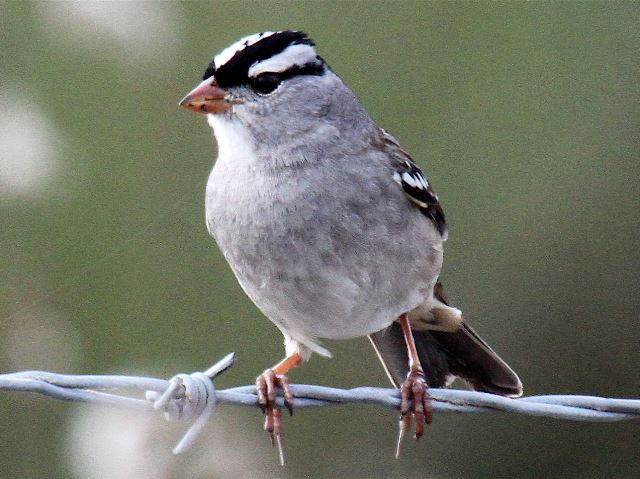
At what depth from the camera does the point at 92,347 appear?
5.23 m

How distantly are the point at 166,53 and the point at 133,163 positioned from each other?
50cm

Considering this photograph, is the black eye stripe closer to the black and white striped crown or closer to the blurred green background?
the black and white striped crown

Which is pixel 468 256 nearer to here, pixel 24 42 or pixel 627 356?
pixel 627 356

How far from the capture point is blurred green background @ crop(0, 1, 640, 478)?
5199 mm

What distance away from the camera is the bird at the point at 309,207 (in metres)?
3.56

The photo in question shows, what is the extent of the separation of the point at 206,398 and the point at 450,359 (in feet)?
5.69

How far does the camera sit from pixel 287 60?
12.7 feet

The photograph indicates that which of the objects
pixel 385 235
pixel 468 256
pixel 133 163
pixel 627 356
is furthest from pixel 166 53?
pixel 627 356

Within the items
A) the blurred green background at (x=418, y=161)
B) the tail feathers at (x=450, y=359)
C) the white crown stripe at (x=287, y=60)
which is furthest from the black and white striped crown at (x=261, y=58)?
the blurred green background at (x=418, y=161)

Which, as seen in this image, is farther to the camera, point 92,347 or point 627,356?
point 627,356

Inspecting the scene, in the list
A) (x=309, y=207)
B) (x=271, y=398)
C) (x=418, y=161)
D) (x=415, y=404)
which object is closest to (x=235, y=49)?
(x=309, y=207)

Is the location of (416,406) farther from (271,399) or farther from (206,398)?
(206,398)

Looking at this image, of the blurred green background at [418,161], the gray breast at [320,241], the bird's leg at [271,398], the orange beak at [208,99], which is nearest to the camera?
the bird's leg at [271,398]

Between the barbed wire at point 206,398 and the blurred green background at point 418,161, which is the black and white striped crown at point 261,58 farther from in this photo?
the blurred green background at point 418,161
